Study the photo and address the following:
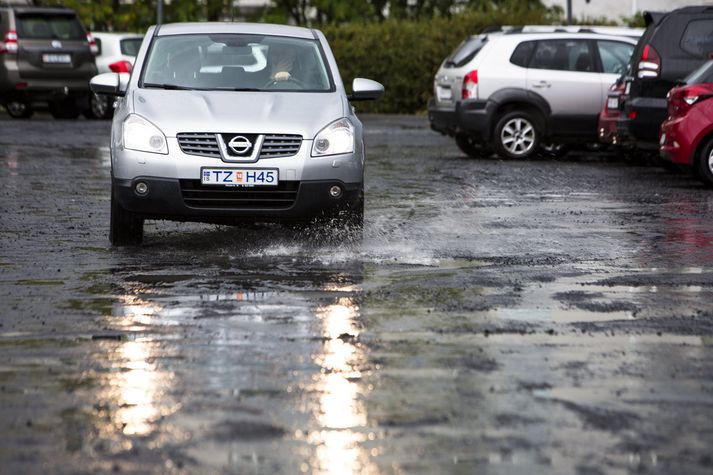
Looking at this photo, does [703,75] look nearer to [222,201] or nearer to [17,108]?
[222,201]

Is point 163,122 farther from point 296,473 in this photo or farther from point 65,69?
point 65,69

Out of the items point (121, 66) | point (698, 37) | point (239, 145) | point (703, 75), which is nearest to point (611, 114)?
point (698, 37)

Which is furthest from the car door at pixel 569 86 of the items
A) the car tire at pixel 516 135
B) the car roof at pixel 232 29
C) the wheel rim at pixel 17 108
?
the wheel rim at pixel 17 108

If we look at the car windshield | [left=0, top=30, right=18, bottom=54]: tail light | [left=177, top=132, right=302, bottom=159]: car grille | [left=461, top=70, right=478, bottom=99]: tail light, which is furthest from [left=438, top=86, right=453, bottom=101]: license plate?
[left=0, top=30, right=18, bottom=54]: tail light

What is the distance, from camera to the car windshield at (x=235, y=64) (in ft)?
41.1

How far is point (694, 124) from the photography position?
57.2 ft

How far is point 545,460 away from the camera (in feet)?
17.7

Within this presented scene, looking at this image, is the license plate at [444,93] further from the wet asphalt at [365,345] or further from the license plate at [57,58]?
the license plate at [57,58]

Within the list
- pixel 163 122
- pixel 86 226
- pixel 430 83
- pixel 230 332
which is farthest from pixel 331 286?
pixel 430 83

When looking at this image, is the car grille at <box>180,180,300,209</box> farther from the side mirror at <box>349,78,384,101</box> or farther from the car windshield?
the side mirror at <box>349,78,384,101</box>

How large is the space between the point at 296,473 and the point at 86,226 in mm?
8221

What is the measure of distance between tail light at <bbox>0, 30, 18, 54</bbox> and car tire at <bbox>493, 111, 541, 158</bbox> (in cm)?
1323

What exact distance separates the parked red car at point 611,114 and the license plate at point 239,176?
9.40 metres

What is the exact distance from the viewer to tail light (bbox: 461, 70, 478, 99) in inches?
886
